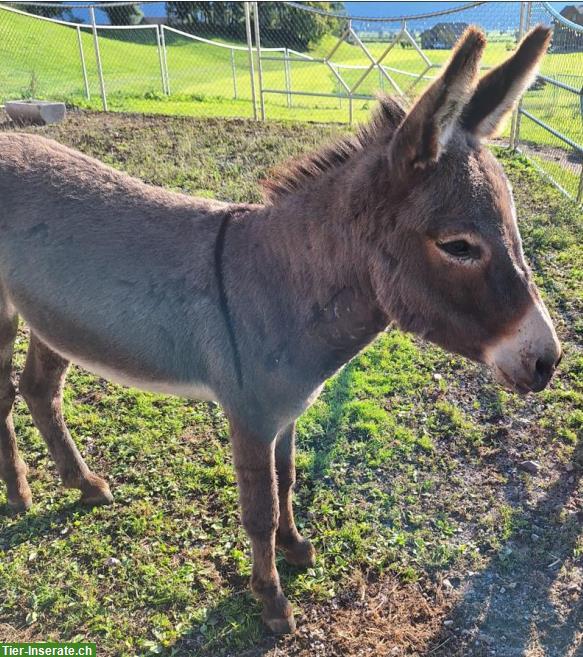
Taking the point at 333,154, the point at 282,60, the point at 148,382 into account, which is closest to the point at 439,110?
the point at 333,154

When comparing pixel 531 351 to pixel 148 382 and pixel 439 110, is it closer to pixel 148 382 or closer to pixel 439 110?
pixel 439 110

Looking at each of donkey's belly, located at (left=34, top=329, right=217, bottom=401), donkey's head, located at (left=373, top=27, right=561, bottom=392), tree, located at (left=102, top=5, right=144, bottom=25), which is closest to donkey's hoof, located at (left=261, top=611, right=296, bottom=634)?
donkey's belly, located at (left=34, top=329, right=217, bottom=401)

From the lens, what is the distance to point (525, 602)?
2.67 meters

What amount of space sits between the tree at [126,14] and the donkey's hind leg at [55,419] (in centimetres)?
2690

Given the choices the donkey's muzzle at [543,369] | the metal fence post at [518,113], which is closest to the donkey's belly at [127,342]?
the donkey's muzzle at [543,369]

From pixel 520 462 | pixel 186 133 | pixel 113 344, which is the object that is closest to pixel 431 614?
pixel 520 462

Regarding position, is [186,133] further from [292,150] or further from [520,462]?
[520,462]

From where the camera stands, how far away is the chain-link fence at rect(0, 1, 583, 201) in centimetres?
853

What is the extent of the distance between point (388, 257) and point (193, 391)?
44.2 inches

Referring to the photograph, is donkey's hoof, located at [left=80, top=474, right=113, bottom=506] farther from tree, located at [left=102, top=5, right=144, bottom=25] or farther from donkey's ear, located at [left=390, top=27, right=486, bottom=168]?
tree, located at [left=102, top=5, right=144, bottom=25]

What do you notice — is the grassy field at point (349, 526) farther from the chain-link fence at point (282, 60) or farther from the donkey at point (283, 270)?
the chain-link fence at point (282, 60)

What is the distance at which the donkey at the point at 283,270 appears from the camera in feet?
5.74

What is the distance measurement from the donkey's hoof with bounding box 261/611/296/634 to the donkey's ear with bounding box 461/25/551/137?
7.19 ft

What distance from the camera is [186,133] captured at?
1010 centimetres
